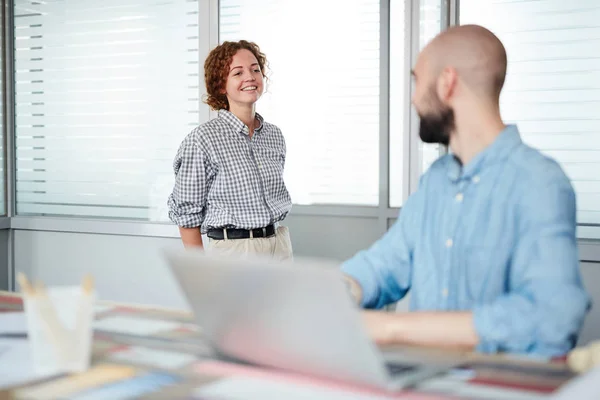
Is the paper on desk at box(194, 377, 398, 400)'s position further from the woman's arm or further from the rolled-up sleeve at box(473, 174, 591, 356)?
the woman's arm

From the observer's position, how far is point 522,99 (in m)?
3.76

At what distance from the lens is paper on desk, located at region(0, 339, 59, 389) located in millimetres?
1317

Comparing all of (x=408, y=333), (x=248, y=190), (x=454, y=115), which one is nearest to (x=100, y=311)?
(x=408, y=333)

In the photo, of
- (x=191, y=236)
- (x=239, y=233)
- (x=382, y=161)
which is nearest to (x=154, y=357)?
(x=239, y=233)

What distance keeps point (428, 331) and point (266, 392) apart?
410mm

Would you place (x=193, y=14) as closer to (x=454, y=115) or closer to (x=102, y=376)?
(x=454, y=115)

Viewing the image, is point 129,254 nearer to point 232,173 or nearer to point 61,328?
point 232,173

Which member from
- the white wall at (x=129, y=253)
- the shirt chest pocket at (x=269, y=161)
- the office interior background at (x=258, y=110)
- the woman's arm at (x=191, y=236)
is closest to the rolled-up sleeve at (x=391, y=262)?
the shirt chest pocket at (x=269, y=161)

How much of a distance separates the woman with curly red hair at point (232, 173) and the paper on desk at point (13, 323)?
1.52m

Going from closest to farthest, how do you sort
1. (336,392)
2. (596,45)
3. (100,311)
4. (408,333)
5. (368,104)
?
(336,392) < (408,333) < (100,311) < (596,45) < (368,104)

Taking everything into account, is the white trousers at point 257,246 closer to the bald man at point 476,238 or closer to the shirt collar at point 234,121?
the shirt collar at point 234,121

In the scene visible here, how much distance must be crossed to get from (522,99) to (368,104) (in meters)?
0.78

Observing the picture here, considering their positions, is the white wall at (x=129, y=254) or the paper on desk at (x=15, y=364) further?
the white wall at (x=129, y=254)

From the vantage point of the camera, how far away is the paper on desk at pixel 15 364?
51.9 inches
